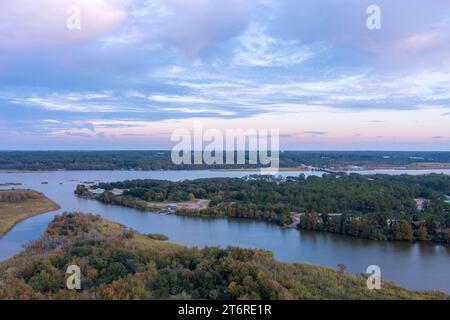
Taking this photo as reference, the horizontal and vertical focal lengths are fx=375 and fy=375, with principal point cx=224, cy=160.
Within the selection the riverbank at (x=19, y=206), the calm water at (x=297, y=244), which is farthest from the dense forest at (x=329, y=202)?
the riverbank at (x=19, y=206)

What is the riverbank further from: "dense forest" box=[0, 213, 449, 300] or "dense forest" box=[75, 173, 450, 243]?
"dense forest" box=[0, 213, 449, 300]

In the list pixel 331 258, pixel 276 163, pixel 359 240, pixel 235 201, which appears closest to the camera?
pixel 331 258

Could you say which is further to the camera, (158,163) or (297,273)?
(158,163)

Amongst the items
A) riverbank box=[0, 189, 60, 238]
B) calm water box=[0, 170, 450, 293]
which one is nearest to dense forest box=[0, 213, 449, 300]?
calm water box=[0, 170, 450, 293]

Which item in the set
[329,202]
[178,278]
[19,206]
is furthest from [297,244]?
[19,206]
